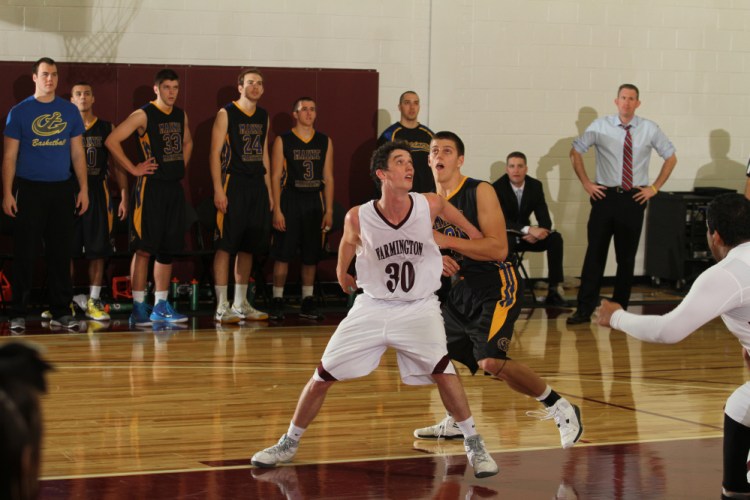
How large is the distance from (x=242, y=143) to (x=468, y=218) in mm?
4589

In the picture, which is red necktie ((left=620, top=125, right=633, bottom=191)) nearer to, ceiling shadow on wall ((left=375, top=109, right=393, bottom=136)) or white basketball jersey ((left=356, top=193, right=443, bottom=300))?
ceiling shadow on wall ((left=375, top=109, right=393, bottom=136))

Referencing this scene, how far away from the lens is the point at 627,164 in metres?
10.6

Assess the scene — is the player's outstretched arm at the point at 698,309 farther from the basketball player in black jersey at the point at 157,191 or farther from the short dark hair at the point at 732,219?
the basketball player in black jersey at the point at 157,191

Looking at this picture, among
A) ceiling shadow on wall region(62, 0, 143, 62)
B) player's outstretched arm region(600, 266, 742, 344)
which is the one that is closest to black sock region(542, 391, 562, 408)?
player's outstretched arm region(600, 266, 742, 344)

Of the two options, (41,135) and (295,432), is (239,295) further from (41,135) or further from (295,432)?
(295,432)

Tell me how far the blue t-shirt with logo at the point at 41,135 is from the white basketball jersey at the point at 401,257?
471 cm

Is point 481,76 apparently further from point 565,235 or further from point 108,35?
point 108,35

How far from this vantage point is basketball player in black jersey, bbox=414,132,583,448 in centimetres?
602

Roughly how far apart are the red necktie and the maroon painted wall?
2749 mm

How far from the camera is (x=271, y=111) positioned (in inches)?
455

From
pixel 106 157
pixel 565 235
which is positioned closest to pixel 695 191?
pixel 565 235

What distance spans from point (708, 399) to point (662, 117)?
6.22 m

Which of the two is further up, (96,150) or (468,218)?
(96,150)

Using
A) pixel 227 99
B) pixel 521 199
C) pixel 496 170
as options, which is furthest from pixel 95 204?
pixel 496 170
